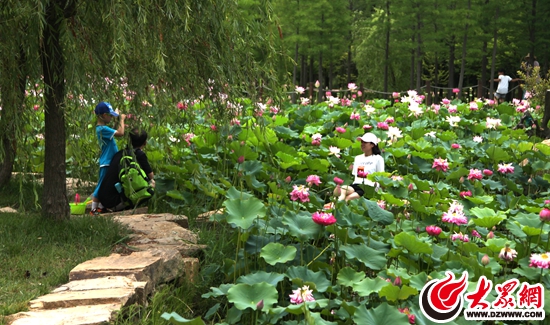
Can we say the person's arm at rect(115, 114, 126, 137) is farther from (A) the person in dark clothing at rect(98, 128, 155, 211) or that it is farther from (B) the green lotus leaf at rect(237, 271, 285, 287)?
(B) the green lotus leaf at rect(237, 271, 285, 287)

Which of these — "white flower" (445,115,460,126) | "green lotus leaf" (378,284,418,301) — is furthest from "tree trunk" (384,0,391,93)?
"green lotus leaf" (378,284,418,301)

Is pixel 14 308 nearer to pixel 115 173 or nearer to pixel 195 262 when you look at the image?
pixel 195 262

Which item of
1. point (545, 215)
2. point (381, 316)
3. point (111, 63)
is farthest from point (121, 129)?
Result: point (545, 215)

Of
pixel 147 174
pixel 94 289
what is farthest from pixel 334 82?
pixel 94 289

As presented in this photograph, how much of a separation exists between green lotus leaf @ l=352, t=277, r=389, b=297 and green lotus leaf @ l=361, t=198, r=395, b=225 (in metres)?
0.71

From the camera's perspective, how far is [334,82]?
38.8 meters

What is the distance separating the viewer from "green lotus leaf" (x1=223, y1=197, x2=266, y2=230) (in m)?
4.21

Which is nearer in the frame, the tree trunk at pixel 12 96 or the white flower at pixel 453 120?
the tree trunk at pixel 12 96

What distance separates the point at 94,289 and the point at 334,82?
35.6 metres

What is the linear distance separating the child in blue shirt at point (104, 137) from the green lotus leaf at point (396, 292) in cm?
278

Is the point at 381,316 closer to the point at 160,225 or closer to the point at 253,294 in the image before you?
the point at 253,294

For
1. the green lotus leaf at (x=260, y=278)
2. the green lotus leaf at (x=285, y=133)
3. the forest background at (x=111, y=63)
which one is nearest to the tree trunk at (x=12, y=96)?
the forest background at (x=111, y=63)

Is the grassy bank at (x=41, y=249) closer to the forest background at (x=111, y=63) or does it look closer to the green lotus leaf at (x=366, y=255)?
the forest background at (x=111, y=63)

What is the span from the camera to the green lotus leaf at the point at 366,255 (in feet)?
13.2
